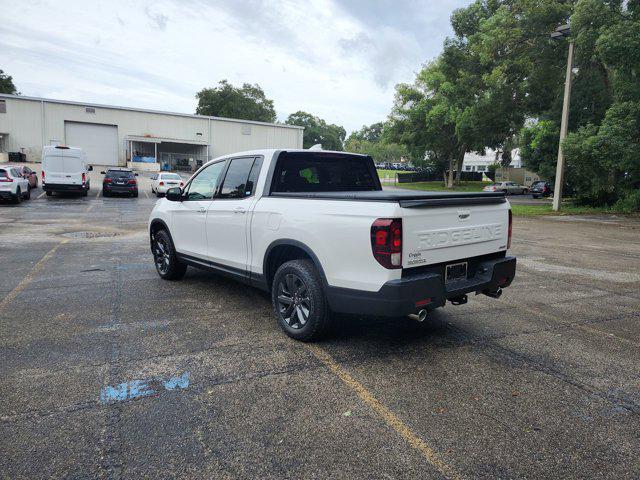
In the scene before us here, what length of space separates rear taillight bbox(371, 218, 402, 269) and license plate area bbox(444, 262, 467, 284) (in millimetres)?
670

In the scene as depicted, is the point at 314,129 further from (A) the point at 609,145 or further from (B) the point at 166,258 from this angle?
(B) the point at 166,258

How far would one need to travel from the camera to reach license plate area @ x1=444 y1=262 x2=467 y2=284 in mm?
4066

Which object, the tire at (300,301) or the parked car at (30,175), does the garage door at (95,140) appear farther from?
the tire at (300,301)

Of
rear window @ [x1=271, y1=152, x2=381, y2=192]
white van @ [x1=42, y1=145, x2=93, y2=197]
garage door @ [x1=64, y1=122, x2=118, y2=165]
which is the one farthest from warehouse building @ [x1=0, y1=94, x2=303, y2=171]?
rear window @ [x1=271, y1=152, x2=381, y2=192]

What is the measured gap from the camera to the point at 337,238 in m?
3.88

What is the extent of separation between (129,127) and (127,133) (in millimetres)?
661

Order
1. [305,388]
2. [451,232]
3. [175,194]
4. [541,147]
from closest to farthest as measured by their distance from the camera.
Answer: [305,388] → [451,232] → [175,194] → [541,147]

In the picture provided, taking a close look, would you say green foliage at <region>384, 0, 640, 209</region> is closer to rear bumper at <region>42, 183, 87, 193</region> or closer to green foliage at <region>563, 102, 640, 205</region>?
green foliage at <region>563, 102, 640, 205</region>

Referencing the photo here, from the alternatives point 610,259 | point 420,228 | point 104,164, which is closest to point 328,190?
point 420,228

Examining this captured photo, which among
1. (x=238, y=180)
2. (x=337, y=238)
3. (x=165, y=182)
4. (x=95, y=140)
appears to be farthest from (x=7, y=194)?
(x=95, y=140)

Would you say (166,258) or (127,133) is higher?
(127,133)

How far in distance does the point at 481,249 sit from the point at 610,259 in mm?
6880

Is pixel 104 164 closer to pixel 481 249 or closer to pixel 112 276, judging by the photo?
pixel 112 276

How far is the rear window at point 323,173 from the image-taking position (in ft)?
16.6
